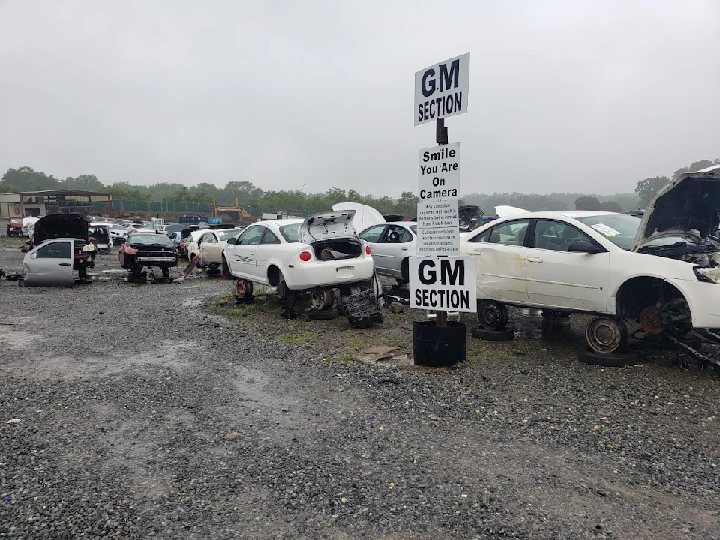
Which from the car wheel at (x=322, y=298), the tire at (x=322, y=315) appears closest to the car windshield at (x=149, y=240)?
the car wheel at (x=322, y=298)

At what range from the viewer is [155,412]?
5.24m

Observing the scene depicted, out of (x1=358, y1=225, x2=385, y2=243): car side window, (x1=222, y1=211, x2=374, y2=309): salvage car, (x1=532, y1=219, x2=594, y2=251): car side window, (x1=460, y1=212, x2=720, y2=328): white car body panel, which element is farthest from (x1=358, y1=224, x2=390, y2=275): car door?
(x1=532, y1=219, x2=594, y2=251): car side window

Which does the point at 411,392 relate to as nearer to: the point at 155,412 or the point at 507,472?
the point at 507,472

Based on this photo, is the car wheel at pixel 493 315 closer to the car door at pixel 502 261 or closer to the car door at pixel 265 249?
the car door at pixel 502 261

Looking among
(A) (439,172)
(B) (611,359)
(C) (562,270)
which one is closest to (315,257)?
(A) (439,172)

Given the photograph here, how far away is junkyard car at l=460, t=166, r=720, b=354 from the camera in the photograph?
608cm

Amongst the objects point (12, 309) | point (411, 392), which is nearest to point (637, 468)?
point (411, 392)

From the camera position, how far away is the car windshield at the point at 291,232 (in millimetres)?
10157

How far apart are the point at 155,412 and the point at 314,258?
15.9 feet

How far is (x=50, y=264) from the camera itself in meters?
15.1

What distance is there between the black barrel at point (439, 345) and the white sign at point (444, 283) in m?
0.27

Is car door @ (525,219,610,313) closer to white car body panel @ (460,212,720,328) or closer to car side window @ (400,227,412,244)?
white car body panel @ (460,212,720,328)

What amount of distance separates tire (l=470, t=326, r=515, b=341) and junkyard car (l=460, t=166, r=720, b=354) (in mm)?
408

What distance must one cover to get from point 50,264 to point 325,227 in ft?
30.5
